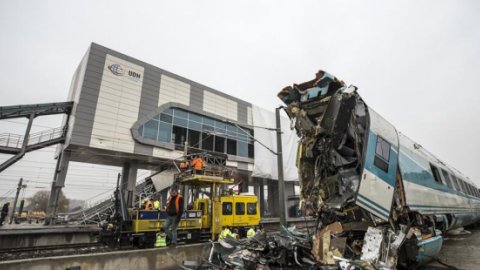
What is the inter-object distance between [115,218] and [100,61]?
15507mm

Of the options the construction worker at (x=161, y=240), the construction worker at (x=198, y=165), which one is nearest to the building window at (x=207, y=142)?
the construction worker at (x=198, y=165)

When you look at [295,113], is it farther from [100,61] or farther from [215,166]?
[100,61]

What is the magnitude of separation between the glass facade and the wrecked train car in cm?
1468

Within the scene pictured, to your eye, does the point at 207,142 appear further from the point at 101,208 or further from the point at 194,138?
the point at 101,208

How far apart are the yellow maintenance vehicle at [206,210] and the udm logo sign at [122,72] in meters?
12.7

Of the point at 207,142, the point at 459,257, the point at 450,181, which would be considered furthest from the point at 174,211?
the point at 207,142

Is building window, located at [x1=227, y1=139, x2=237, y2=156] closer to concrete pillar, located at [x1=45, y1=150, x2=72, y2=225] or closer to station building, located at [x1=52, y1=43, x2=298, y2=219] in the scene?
station building, located at [x1=52, y1=43, x2=298, y2=219]

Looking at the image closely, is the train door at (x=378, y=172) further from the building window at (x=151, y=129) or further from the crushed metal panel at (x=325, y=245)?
the building window at (x=151, y=129)

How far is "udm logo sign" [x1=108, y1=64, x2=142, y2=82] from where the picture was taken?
2131 cm

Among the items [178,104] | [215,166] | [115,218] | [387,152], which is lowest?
[115,218]

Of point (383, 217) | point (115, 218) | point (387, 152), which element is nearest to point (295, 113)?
point (387, 152)

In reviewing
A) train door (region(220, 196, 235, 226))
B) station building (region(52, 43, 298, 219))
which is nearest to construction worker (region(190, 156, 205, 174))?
train door (region(220, 196, 235, 226))

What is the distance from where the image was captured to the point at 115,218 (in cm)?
994

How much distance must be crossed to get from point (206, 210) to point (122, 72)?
15.5 metres
